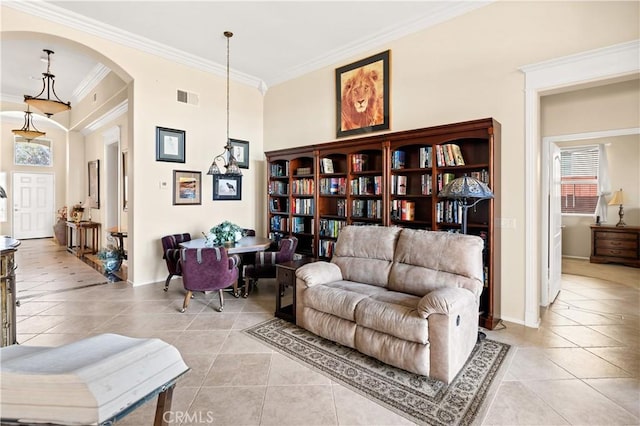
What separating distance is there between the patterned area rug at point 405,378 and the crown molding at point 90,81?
597 centimetres

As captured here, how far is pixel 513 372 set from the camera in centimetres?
246

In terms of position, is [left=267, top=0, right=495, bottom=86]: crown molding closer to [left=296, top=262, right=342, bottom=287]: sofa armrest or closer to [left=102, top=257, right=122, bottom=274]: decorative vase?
[left=296, top=262, right=342, bottom=287]: sofa armrest

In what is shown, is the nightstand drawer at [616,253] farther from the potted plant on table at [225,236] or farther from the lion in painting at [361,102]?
the potted plant on table at [225,236]

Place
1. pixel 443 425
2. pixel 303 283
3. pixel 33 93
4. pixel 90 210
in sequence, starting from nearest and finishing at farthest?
pixel 443 425, pixel 303 283, pixel 33 93, pixel 90 210

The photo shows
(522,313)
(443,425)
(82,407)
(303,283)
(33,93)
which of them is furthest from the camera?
(33,93)

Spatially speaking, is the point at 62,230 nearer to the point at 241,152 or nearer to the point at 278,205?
the point at 241,152

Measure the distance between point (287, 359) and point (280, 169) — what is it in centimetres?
385

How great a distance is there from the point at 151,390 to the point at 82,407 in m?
0.26

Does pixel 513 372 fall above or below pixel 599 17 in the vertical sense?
below

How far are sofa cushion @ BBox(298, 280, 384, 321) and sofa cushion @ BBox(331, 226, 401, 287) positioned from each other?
142 millimetres

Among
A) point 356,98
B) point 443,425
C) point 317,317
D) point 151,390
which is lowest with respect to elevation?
point 443,425

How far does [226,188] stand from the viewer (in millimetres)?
5984

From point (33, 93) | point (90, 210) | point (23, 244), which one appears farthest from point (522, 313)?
point (23, 244)

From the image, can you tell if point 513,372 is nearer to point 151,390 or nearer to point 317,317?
point 317,317
